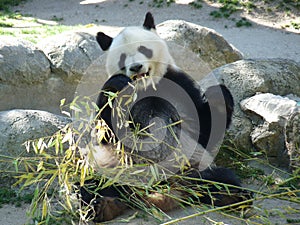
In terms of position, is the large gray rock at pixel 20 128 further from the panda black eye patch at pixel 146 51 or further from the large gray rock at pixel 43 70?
the large gray rock at pixel 43 70

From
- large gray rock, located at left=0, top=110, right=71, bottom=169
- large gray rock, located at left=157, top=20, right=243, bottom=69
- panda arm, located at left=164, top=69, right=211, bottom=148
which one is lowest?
large gray rock, located at left=157, top=20, right=243, bottom=69

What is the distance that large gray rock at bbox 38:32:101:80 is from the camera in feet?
18.7

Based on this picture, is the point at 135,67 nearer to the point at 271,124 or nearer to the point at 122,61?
the point at 122,61

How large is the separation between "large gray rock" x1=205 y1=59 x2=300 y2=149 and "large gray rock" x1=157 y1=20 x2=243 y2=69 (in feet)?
5.68

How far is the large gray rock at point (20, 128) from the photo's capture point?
372 cm

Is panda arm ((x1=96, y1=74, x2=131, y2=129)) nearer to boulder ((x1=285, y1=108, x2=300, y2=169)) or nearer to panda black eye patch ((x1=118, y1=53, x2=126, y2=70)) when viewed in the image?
panda black eye patch ((x1=118, y1=53, x2=126, y2=70))

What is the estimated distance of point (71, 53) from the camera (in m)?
5.75

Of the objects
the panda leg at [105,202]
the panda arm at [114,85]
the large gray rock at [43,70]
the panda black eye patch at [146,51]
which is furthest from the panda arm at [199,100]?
the large gray rock at [43,70]

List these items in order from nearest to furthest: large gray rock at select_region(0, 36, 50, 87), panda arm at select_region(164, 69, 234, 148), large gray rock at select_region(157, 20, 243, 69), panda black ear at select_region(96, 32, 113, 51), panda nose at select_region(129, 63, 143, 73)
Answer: panda nose at select_region(129, 63, 143, 73), panda arm at select_region(164, 69, 234, 148), panda black ear at select_region(96, 32, 113, 51), large gray rock at select_region(0, 36, 50, 87), large gray rock at select_region(157, 20, 243, 69)

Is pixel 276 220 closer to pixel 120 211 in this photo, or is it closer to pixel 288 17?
pixel 120 211

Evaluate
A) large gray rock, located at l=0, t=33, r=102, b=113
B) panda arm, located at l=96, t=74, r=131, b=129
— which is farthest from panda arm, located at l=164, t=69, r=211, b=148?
large gray rock, located at l=0, t=33, r=102, b=113

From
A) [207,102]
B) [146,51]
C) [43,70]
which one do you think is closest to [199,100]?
[207,102]

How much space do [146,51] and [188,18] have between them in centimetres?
Answer: 669

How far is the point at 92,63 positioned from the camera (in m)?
5.79
